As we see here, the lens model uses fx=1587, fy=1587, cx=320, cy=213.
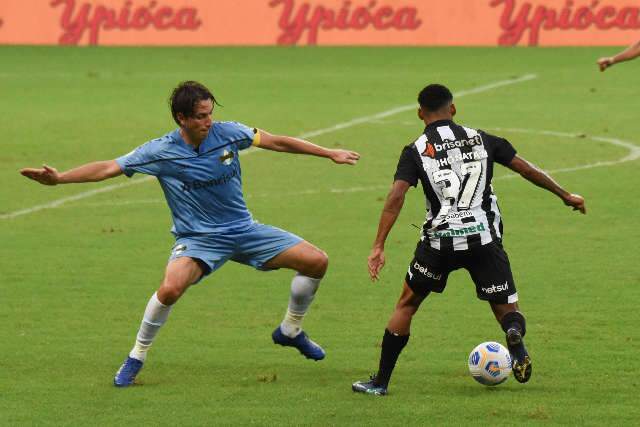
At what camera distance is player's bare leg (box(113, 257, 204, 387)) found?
A: 32.6ft

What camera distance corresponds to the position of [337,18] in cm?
3588

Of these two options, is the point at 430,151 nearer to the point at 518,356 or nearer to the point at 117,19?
the point at 518,356

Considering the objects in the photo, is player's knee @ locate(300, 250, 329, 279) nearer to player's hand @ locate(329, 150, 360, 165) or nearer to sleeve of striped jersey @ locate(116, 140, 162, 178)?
player's hand @ locate(329, 150, 360, 165)

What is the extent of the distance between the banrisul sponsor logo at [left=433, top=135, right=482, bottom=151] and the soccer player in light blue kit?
2.53 feet

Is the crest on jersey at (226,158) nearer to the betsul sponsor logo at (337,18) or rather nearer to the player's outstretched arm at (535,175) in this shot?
the player's outstretched arm at (535,175)

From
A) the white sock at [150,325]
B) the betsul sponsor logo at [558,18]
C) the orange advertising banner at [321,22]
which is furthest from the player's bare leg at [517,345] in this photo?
the betsul sponsor logo at [558,18]

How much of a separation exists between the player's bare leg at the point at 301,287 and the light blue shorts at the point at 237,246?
63 mm

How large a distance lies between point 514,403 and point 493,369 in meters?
0.33

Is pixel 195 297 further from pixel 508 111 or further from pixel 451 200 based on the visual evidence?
pixel 508 111

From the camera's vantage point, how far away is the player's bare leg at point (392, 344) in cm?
961

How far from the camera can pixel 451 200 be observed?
9.49m

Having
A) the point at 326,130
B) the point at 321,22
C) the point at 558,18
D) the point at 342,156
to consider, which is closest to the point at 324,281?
the point at 342,156

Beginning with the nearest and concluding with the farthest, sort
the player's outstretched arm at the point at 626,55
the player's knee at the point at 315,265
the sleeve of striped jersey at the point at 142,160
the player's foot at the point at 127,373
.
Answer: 1. the player's foot at the point at 127,373
2. the sleeve of striped jersey at the point at 142,160
3. the player's knee at the point at 315,265
4. the player's outstretched arm at the point at 626,55

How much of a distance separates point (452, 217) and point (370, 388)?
1152 mm
